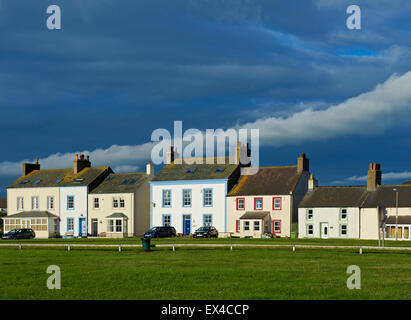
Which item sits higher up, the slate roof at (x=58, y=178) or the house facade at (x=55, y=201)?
the slate roof at (x=58, y=178)

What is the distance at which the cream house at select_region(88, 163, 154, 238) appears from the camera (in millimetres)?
79438

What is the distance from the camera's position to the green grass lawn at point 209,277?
2098 cm

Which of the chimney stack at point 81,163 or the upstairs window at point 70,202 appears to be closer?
the upstairs window at point 70,202

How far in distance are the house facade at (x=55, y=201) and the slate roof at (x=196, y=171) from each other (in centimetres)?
1023

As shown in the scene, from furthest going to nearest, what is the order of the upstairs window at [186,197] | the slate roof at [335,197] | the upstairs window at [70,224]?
the upstairs window at [70,224], the upstairs window at [186,197], the slate roof at [335,197]

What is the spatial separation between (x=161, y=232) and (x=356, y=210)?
879 inches

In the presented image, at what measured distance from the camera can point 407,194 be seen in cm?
6644

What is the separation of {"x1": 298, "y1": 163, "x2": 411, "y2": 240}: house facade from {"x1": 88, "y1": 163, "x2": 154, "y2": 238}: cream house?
21976 millimetres

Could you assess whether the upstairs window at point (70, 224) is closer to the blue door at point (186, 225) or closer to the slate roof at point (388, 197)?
the blue door at point (186, 225)

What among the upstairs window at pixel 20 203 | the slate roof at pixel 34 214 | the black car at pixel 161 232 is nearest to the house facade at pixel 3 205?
the upstairs window at pixel 20 203

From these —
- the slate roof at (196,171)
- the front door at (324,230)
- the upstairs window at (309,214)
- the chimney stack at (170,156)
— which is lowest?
the front door at (324,230)

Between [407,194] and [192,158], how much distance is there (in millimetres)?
29261
